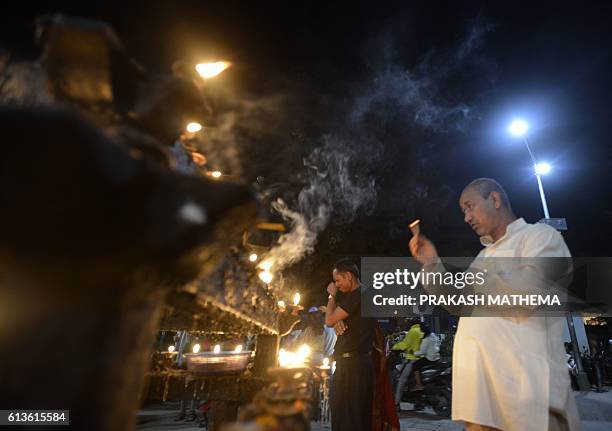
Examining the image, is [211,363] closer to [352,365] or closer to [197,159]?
[197,159]

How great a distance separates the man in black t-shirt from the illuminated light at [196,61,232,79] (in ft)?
12.2

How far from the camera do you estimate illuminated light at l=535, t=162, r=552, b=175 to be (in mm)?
13942

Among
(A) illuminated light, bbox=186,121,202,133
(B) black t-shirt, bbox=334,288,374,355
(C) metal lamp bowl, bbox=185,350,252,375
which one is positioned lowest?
(C) metal lamp bowl, bbox=185,350,252,375

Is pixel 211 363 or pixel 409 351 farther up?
pixel 409 351

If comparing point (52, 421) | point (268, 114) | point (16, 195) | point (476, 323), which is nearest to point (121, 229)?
point (16, 195)

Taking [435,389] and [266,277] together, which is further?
[435,389]

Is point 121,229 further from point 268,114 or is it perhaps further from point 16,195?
point 268,114

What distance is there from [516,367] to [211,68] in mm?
3162

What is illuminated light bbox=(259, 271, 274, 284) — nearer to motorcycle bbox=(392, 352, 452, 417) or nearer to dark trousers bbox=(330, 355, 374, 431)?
dark trousers bbox=(330, 355, 374, 431)

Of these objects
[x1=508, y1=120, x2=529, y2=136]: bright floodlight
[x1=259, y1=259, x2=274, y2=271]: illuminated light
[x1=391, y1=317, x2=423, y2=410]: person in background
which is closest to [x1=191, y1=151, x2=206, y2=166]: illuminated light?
[x1=259, y1=259, x2=274, y2=271]: illuminated light

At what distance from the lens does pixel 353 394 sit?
14.9ft

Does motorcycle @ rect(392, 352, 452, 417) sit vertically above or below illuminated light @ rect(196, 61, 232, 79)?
below

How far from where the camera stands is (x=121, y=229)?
0.95 m

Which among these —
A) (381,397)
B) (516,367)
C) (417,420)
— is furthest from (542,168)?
(516,367)
